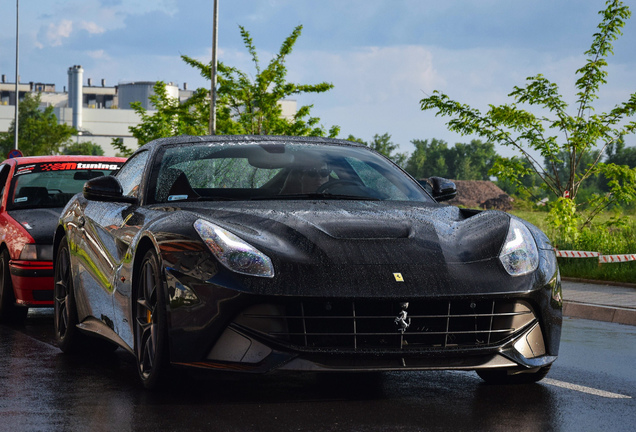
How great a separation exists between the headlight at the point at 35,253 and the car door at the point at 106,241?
2.37 meters

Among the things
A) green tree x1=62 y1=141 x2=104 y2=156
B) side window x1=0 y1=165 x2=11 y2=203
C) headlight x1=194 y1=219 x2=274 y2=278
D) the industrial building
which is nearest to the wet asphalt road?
headlight x1=194 y1=219 x2=274 y2=278

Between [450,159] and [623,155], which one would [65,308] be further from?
[450,159]

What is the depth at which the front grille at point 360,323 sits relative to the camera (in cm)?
478

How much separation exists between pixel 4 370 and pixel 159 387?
5.51 ft

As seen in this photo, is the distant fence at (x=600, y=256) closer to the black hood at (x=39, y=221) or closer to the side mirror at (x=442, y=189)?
the black hood at (x=39, y=221)

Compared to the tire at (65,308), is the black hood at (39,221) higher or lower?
higher

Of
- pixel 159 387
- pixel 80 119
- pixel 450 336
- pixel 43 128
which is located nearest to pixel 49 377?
pixel 159 387

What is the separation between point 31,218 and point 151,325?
4692 mm

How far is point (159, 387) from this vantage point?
5.27m

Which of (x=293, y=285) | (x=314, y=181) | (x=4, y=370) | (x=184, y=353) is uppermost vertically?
(x=314, y=181)

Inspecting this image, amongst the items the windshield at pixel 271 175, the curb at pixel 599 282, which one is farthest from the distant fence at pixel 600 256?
the windshield at pixel 271 175

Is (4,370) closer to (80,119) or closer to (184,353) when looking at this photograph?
(184,353)

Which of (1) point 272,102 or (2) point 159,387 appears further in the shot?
(1) point 272,102

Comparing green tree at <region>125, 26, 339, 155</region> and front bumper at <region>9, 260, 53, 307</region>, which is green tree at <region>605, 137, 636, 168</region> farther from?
front bumper at <region>9, 260, 53, 307</region>
